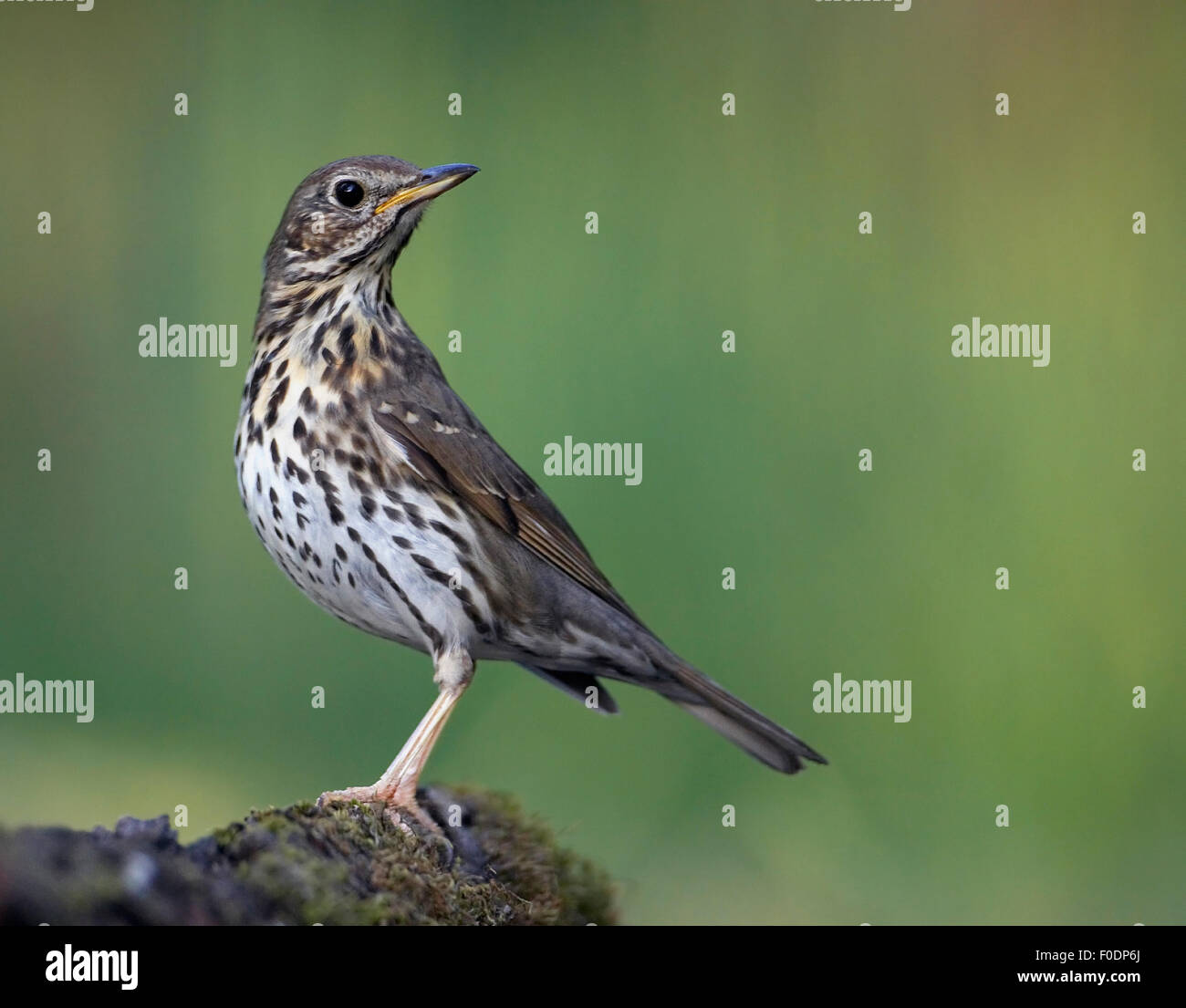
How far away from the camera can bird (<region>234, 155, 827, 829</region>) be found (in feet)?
17.5

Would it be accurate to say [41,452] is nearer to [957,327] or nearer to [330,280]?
[330,280]

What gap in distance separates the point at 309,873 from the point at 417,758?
46.3 inches

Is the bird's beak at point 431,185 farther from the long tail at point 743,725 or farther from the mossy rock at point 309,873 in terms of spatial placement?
the mossy rock at point 309,873

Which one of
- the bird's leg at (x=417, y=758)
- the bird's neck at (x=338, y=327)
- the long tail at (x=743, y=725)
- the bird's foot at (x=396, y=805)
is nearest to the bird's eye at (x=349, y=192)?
the bird's neck at (x=338, y=327)

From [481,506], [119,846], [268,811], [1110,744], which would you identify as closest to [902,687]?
[1110,744]

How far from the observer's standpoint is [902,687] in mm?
7359

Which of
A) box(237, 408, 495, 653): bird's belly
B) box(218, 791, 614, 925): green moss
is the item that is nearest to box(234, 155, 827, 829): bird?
box(237, 408, 495, 653): bird's belly

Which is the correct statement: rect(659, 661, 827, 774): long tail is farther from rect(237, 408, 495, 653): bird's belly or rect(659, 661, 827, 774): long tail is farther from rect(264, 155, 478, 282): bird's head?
rect(264, 155, 478, 282): bird's head

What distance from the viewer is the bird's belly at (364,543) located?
17.4 ft

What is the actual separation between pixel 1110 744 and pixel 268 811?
16.3ft

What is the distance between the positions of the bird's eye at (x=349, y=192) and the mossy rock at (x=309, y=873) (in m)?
2.59

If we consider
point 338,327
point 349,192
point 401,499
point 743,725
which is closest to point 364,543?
point 401,499

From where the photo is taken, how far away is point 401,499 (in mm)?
5422

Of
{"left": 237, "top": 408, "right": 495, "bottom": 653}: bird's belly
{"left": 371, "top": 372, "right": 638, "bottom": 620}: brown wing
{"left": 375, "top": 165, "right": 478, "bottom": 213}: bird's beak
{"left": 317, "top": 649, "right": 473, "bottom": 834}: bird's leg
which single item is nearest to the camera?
{"left": 317, "top": 649, "right": 473, "bottom": 834}: bird's leg
